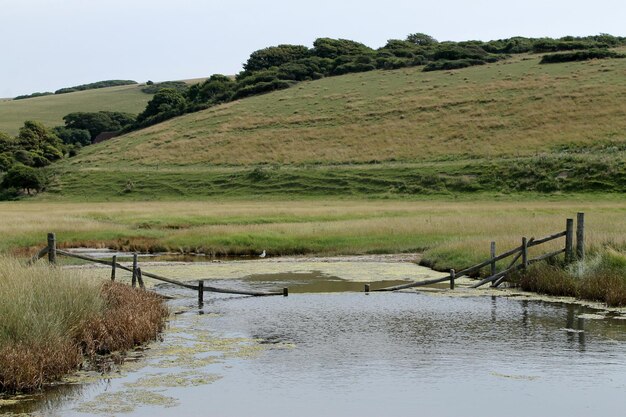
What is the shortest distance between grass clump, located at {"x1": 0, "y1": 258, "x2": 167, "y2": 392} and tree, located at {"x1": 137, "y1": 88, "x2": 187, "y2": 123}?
111 metres

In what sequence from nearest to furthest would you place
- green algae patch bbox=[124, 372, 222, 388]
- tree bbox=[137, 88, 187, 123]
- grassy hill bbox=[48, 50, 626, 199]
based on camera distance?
green algae patch bbox=[124, 372, 222, 388]
grassy hill bbox=[48, 50, 626, 199]
tree bbox=[137, 88, 187, 123]

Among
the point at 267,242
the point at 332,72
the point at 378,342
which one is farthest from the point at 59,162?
the point at 378,342

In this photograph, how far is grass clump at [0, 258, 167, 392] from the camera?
16.1 metres

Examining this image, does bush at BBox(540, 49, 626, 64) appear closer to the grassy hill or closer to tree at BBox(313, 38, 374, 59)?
the grassy hill

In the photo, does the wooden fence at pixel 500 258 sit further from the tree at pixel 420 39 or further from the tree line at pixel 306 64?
the tree at pixel 420 39

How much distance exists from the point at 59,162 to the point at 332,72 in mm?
46837

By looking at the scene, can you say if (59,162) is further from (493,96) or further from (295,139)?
(493,96)

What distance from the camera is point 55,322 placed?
17.8 meters

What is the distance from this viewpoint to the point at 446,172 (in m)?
76.5

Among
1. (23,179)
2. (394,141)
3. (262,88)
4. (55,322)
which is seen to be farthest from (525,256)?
(262,88)

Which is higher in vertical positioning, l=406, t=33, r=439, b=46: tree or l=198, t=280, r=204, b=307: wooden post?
l=406, t=33, r=439, b=46: tree

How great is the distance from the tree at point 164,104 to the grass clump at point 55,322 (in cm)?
11070

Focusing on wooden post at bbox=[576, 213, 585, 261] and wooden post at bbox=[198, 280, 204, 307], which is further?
wooden post at bbox=[576, 213, 585, 261]

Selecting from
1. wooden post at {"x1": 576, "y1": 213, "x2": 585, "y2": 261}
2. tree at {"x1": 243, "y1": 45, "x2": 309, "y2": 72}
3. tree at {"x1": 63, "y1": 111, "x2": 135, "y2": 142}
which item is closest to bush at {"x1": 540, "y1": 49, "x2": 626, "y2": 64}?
tree at {"x1": 243, "y1": 45, "x2": 309, "y2": 72}
